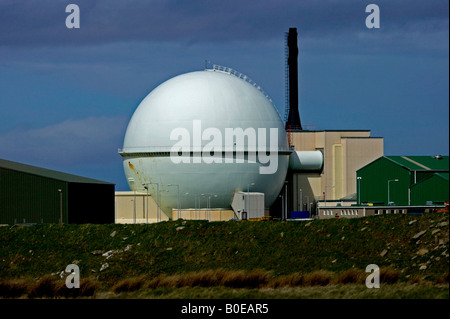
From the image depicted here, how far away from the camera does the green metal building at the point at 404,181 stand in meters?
62.2

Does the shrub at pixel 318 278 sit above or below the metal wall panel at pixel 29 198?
below

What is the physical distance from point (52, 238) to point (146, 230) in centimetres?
494

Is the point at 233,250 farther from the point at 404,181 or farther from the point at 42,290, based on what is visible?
the point at 404,181

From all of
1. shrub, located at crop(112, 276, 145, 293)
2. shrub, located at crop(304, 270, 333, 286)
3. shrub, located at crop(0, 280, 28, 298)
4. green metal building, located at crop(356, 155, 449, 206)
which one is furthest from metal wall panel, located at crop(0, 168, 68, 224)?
shrub, located at crop(304, 270, 333, 286)

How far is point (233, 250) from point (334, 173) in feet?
165

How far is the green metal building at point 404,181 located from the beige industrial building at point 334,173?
19.9 feet

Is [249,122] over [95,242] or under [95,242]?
over

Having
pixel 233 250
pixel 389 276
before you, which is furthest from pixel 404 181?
pixel 389 276

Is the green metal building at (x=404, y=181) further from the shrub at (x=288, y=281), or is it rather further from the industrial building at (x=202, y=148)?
the shrub at (x=288, y=281)

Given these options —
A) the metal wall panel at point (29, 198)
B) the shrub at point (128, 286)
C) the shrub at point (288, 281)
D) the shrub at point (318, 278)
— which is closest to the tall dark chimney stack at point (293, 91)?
the metal wall panel at point (29, 198)
